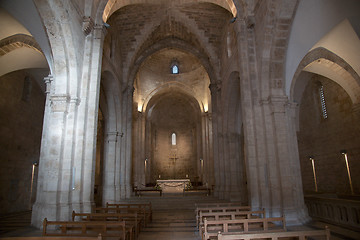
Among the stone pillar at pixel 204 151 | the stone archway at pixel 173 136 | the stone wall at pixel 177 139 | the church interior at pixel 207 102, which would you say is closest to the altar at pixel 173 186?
the church interior at pixel 207 102

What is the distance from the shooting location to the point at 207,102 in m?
26.7

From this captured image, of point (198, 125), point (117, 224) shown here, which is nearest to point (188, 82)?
point (198, 125)

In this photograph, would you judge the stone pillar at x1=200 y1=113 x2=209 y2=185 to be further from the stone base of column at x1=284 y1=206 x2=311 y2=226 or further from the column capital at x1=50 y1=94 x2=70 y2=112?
the column capital at x1=50 y1=94 x2=70 y2=112

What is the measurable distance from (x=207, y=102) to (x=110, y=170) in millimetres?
13537

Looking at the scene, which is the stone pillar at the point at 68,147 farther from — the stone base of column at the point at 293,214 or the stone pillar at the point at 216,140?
the stone pillar at the point at 216,140

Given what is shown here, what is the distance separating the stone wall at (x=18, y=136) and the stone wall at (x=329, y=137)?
18.3 metres

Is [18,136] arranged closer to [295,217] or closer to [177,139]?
[295,217]

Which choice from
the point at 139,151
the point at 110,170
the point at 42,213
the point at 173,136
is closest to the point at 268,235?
the point at 42,213

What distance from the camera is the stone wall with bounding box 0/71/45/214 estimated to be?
48.2 ft

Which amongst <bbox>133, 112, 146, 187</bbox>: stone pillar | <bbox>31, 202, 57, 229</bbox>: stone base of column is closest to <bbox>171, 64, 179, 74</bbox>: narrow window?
<bbox>133, 112, 146, 187</bbox>: stone pillar

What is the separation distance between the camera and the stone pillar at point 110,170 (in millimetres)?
16172

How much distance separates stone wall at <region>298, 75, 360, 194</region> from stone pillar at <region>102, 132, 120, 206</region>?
496 inches

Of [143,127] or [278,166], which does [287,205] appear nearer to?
[278,166]

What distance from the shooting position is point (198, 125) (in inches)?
1179
